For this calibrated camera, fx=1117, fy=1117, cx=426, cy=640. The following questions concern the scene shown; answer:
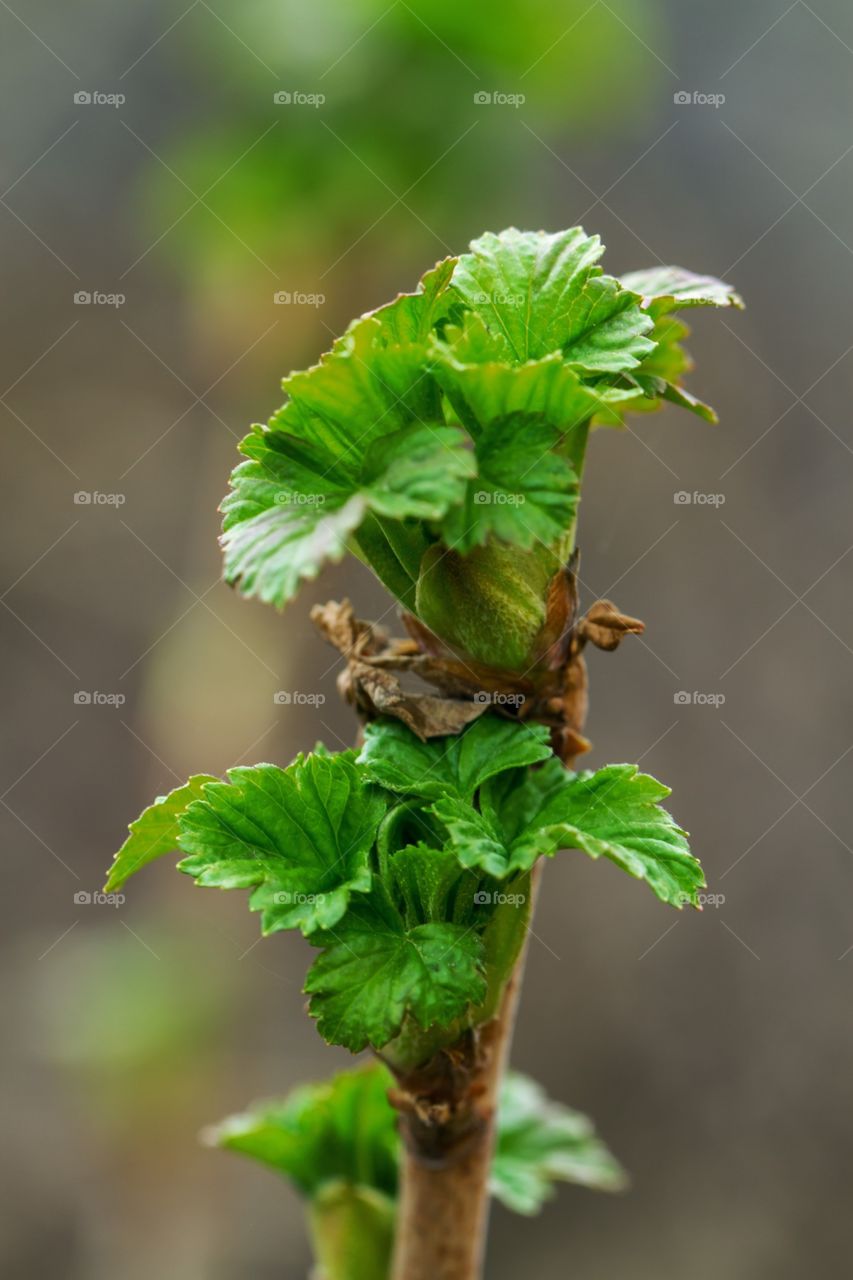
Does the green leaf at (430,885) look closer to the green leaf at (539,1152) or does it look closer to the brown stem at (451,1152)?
the brown stem at (451,1152)

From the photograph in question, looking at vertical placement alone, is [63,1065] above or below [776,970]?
below

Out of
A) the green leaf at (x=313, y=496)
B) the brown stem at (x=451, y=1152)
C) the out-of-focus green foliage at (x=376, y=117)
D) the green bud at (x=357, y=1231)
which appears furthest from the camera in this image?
the out-of-focus green foliage at (x=376, y=117)

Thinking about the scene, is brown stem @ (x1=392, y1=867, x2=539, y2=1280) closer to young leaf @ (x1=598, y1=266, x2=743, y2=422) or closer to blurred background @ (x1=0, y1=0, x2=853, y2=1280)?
young leaf @ (x1=598, y1=266, x2=743, y2=422)

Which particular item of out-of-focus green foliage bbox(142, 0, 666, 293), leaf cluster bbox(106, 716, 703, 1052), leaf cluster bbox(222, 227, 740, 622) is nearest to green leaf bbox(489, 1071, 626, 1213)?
leaf cluster bbox(106, 716, 703, 1052)

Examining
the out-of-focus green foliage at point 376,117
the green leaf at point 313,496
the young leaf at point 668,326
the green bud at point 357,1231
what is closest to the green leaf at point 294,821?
the green leaf at point 313,496

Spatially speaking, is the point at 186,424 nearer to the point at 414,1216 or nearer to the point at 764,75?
the point at 764,75

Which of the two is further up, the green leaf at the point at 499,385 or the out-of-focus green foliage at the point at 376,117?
the out-of-focus green foliage at the point at 376,117

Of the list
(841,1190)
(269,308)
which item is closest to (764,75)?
(269,308)

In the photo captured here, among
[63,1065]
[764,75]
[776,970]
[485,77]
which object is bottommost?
[63,1065]
